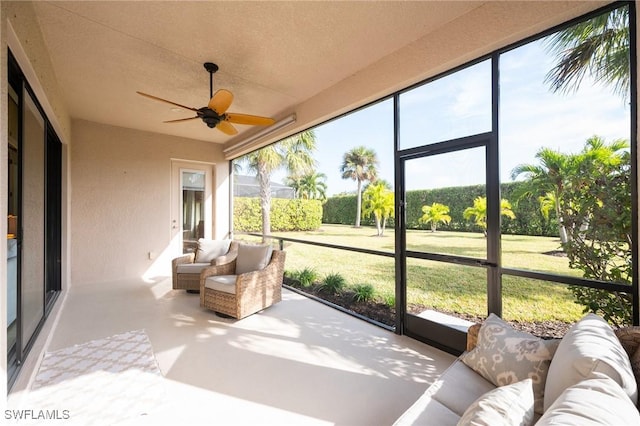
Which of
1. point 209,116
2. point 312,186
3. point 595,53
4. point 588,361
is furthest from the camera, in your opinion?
point 312,186

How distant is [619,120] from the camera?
5.45 feet

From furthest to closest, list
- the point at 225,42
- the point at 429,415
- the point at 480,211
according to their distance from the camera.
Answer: the point at 225,42 < the point at 480,211 < the point at 429,415

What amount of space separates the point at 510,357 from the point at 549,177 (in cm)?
133

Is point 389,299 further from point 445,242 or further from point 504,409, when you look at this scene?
point 504,409

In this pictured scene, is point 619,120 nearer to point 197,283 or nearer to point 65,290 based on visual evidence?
point 197,283

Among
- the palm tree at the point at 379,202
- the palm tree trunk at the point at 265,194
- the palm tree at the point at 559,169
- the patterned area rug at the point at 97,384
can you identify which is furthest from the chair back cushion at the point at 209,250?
the palm tree at the point at 559,169

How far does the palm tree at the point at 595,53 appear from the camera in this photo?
1.67 m

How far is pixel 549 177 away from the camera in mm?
1938

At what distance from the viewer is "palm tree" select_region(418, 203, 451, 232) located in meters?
2.56

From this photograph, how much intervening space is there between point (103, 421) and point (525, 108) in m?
3.46

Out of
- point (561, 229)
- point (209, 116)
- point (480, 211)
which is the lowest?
point (561, 229)

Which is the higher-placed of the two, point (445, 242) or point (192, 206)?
point (192, 206)

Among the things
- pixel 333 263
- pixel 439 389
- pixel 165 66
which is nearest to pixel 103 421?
pixel 439 389

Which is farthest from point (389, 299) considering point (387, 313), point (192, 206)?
point (192, 206)
